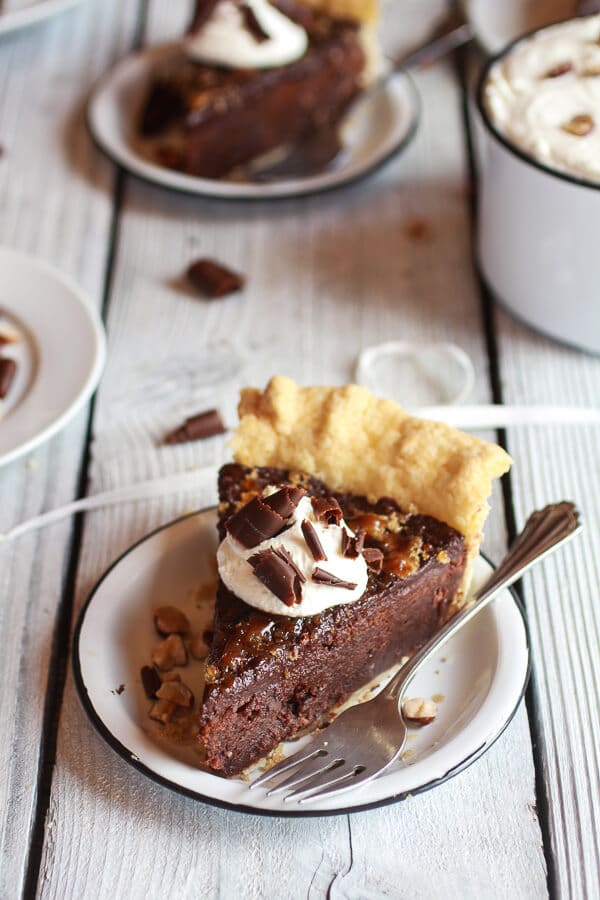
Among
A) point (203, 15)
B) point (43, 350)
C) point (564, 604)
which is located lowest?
point (564, 604)

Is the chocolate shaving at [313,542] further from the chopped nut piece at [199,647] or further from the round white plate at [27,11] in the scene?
the round white plate at [27,11]

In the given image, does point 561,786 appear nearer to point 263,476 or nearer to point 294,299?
point 263,476

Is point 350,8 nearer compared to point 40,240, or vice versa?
point 40,240

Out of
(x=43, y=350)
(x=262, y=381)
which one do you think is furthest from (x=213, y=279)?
(x=43, y=350)

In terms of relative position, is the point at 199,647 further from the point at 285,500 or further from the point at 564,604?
the point at 564,604

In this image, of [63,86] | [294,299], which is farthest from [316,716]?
[63,86]
